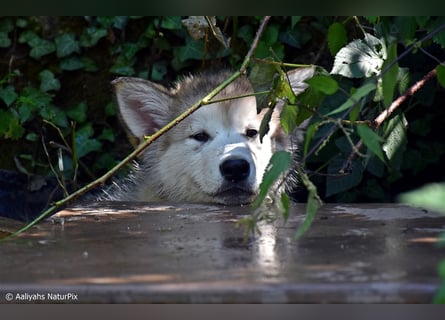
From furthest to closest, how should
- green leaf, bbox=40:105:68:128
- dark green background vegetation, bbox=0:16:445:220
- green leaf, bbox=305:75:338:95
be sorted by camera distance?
green leaf, bbox=40:105:68:128, dark green background vegetation, bbox=0:16:445:220, green leaf, bbox=305:75:338:95

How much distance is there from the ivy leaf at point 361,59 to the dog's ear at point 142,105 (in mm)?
1654

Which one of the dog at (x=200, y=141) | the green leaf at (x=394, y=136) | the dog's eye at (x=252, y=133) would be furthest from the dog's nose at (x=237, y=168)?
the green leaf at (x=394, y=136)

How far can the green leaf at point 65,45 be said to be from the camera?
6.91 m

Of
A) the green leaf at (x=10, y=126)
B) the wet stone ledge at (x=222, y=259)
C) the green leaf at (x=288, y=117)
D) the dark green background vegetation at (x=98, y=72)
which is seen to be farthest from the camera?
the green leaf at (x=10, y=126)

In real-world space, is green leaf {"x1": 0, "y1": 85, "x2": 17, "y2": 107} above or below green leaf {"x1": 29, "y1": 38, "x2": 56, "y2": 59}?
below

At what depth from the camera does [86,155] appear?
712cm

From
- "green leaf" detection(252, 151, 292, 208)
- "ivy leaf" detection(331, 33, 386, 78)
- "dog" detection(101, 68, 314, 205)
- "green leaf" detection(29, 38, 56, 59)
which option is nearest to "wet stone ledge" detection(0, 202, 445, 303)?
"green leaf" detection(252, 151, 292, 208)

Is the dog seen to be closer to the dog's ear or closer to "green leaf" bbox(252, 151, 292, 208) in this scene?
the dog's ear

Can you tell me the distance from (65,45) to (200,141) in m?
2.09

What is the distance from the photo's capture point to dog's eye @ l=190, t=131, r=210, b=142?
530 centimetres

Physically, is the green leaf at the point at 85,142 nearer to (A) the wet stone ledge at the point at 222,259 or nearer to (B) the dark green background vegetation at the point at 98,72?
(B) the dark green background vegetation at the point at 98,72

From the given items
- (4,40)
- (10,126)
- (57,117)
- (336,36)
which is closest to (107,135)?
(57,117)

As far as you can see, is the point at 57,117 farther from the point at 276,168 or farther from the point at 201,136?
the point at 276,168
